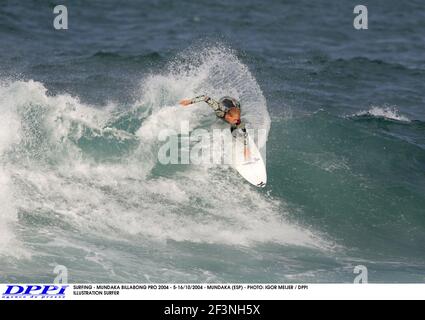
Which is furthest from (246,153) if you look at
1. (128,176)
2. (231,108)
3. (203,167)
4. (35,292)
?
(35,292)

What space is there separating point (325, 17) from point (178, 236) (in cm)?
1827

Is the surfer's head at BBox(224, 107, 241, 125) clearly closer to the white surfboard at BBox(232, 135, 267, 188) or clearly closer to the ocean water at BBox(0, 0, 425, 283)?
the white surfboard at BBox(232, 135, 267, 188)

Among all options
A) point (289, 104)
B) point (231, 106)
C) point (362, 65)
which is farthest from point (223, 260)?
point (362, 65)

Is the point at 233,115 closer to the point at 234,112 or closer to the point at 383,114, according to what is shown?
the point at 234,112

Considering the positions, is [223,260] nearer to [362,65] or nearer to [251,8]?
[362,65]

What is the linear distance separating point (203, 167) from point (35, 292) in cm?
639

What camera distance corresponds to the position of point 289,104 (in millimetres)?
23172

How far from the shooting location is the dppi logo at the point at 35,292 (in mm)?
13656

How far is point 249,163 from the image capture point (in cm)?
1880

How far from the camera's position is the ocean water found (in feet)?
53.1

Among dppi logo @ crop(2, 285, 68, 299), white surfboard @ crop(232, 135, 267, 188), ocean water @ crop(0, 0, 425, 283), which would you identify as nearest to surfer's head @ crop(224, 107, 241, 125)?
white surfboard @ crop(232, 135, 267, 188)

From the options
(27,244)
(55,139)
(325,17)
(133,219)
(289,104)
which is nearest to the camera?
(27,244)

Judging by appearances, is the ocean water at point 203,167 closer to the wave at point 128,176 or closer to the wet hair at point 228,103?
Answer: the wave at point 128,176

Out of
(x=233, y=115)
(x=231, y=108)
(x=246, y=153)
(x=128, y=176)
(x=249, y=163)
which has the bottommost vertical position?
(x=128, y=176)
